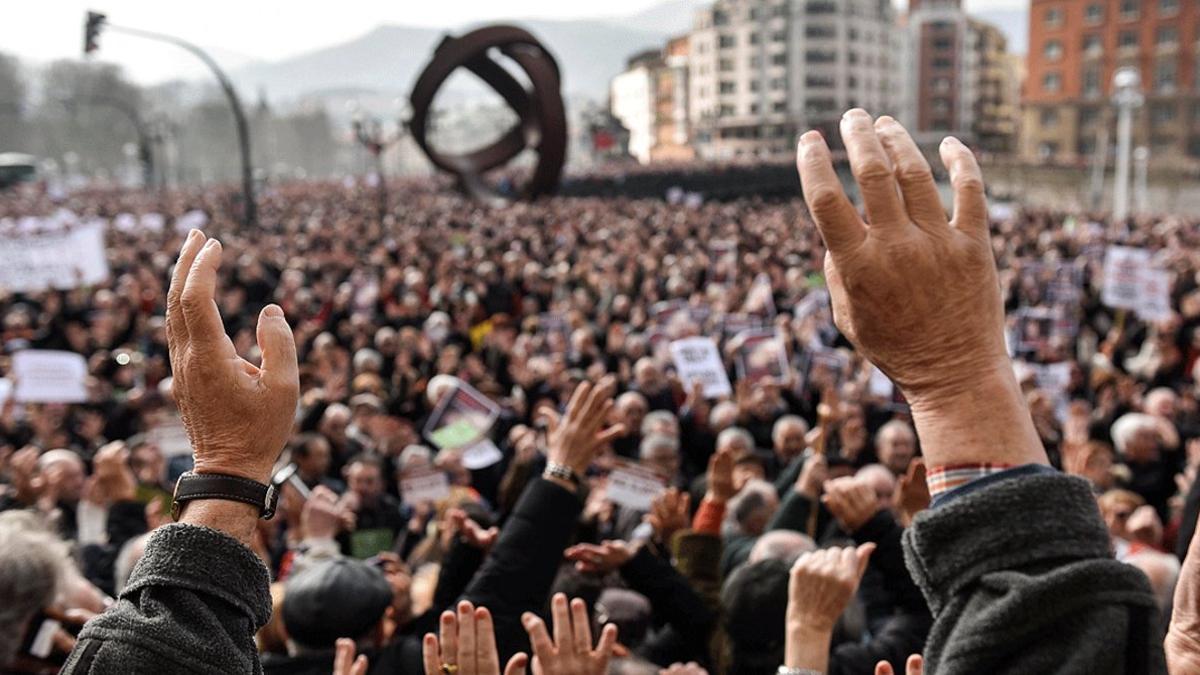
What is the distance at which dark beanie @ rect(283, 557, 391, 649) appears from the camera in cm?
286

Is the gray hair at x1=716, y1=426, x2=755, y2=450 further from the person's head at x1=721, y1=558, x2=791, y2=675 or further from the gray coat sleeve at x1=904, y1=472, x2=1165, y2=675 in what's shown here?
the gray coat sleeve at x1=904, y1=472, x2=1165, y2=675

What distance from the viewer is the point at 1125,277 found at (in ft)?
33.5

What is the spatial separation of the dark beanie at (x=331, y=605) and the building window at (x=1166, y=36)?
229 feet

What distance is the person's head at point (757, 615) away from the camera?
10.0ft

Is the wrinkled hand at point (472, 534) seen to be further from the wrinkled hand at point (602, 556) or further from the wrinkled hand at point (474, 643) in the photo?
the wrinkled hand at point (474, 643)

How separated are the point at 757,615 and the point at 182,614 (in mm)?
2008

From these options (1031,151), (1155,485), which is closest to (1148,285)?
(1155,485)

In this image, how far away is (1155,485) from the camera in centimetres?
601

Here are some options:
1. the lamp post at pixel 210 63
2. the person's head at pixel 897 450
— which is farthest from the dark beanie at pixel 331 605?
the lamp post at pixel 210 63

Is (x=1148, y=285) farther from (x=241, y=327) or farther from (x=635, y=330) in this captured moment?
(x=241, y=327)

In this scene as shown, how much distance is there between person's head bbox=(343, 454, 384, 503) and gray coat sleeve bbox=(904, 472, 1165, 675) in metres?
4.34

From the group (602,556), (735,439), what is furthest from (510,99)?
(602,556)

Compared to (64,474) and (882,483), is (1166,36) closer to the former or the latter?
(882,483)

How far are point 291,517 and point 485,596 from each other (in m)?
2.30
